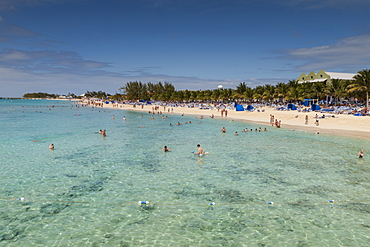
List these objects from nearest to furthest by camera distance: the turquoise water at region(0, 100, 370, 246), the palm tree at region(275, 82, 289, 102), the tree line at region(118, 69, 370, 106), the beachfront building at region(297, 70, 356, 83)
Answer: the turquoise water at region(0, 100, 370, 246) < the tree line at region(118, 69, 370, 106) < the palm tree at region(275, 82, 289, 102) < the beachfront building at region(297, 70, 356, 83)

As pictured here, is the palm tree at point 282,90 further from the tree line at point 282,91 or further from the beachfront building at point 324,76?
the beachfront building at point 324,76

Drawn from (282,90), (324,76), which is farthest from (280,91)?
(324,76)

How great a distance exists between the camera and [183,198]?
12.1m

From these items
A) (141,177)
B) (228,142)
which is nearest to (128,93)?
(228,142)

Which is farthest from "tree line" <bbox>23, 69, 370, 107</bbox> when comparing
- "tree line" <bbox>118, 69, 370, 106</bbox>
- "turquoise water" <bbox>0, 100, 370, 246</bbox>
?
"turquoise water" <bbox>0, 100, 370, 246</bbox>

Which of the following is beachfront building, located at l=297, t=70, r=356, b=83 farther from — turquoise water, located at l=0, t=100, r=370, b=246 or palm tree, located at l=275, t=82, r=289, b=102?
turquoise water, located at l=0, t=100, r=370, b=246

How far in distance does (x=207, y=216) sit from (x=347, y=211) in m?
5.87

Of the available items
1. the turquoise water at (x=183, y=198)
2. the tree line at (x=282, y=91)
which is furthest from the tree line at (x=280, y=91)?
the turquoise water at (x=183, y=198)

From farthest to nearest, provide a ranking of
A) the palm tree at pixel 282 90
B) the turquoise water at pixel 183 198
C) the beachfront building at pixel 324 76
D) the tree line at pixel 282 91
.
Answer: the beachfront building at pixel 324 76, the palm tree at pixel 282 90, the tree line at pixel 282 91, the turquoise water at pixel 183 198

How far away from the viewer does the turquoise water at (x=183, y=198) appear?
29.3 feet

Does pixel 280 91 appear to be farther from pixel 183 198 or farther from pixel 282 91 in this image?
pixel 183 198

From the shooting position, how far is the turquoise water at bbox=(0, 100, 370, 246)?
895 cm

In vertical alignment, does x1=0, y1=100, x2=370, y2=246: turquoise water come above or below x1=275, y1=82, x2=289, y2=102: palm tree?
below

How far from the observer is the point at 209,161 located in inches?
761
